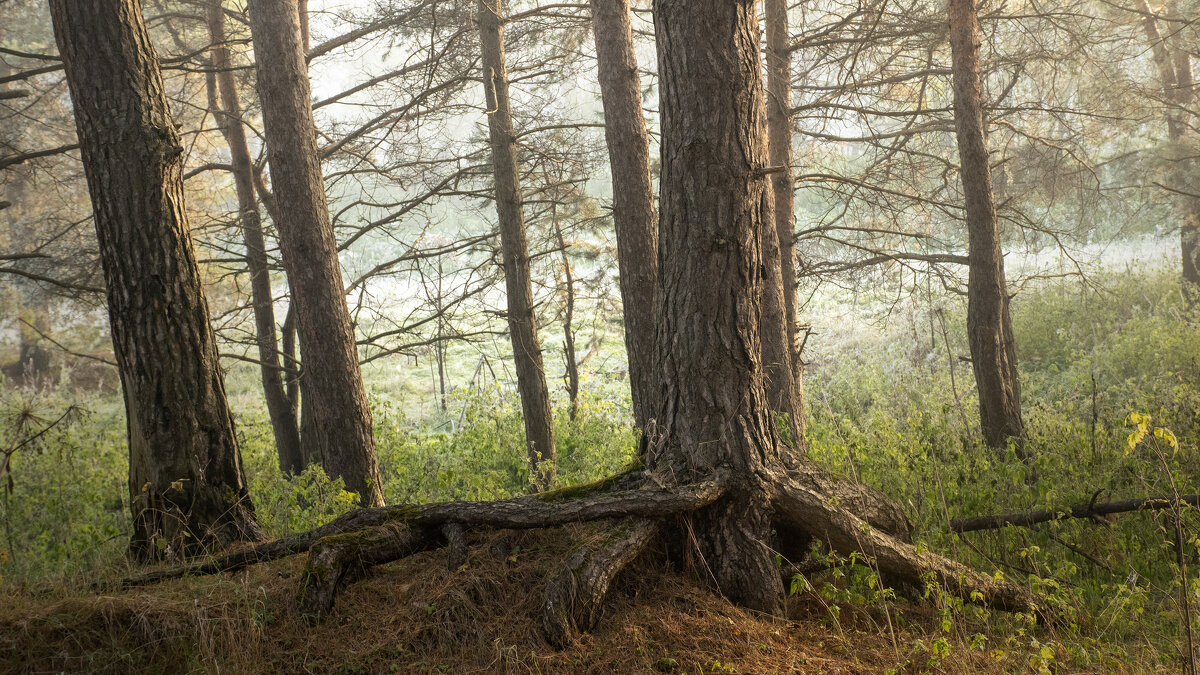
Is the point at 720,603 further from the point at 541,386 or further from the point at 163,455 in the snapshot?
the point at 541,386

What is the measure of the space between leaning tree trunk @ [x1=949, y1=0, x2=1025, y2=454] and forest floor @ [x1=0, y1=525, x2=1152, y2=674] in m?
4.79

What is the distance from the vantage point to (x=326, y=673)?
3043 millimetres

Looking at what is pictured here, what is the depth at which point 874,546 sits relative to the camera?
367 centimetres

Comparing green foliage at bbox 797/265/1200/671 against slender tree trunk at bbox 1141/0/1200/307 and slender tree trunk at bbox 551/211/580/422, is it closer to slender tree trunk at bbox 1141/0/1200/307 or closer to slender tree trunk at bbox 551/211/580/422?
slender tree trunk at bbox 1141/0/1200/307

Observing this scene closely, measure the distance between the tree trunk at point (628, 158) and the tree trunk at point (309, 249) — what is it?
2662 millimetres

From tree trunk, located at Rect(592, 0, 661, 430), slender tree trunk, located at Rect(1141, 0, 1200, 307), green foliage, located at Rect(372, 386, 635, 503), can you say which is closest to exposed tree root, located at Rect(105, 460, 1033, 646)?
tree trunk, located at Rect(592, 0, 661, 430)

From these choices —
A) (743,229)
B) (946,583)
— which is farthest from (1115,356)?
(743,229)

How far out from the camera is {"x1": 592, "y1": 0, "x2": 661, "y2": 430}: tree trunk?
657 cm

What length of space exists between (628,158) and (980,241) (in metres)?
3.90

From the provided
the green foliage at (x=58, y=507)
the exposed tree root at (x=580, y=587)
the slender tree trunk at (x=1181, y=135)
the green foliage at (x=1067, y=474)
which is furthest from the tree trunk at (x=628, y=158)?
the slender tree trunk at (x=1181, y=135)

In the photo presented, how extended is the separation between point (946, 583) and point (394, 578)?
2828 millimetres

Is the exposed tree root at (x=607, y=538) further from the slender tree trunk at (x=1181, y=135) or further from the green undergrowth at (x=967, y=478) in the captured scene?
the slender tree trunk at (x=1181, y=135)

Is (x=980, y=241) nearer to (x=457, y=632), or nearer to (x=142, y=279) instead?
(x=457, y=632)

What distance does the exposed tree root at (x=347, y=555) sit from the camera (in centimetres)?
337
